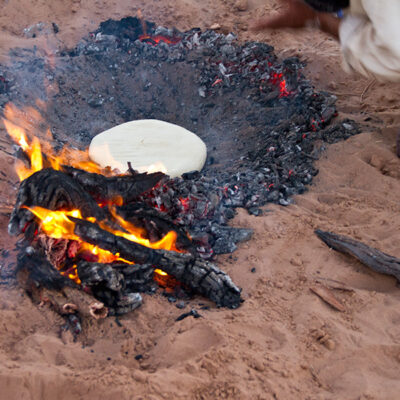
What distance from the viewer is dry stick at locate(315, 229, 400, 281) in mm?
2676

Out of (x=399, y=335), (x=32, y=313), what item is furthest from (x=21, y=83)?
(x=399, y=335)

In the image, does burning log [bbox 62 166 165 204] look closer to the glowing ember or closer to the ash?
the ash

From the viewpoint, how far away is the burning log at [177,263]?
253 cm

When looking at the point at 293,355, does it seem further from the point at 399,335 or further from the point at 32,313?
the point at 32,313

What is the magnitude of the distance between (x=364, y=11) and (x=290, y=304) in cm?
195

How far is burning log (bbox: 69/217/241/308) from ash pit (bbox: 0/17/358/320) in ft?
2.44

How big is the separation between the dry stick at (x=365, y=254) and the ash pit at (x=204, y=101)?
0.77 metres

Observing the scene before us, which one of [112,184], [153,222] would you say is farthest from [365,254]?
[112,184]

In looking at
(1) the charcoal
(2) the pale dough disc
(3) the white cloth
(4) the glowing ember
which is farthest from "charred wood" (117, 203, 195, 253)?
(4) the glowing ember

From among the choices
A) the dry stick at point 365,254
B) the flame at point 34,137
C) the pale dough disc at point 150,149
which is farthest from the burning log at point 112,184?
the dry stick at point 365,254

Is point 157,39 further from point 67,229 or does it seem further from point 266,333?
point 266,333

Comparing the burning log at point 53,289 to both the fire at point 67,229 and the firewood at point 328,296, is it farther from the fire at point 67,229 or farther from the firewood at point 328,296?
the firewood at point 328,296

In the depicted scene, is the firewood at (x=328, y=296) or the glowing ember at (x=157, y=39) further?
the glowing ember at (x=157, y=39)

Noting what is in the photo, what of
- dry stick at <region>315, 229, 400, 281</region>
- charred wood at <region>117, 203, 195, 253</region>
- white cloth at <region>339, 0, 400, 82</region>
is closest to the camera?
white cloth at <region>339, 0, 400, 82</region>
